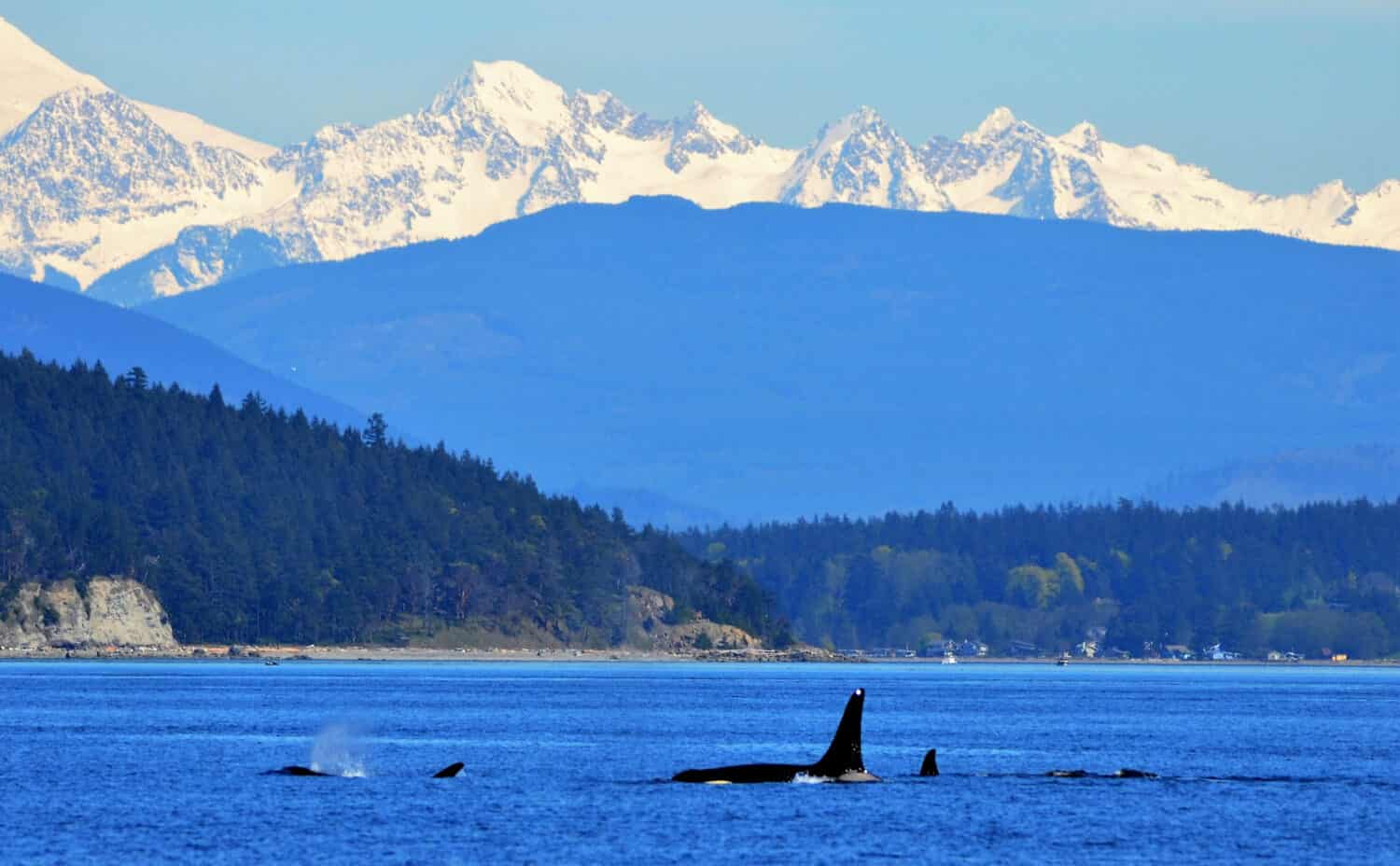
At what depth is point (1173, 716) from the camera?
7835 inches

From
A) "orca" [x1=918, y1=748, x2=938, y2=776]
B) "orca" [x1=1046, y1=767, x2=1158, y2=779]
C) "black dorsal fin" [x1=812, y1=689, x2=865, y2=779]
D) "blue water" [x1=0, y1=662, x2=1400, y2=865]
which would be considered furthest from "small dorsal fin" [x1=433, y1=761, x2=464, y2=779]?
"orca" [x1=1046, y1=767, x2=1158, y2=779]

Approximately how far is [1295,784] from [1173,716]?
7776 centimetres

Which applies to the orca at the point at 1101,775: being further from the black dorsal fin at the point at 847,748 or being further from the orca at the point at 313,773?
the orca at the point at 313,773

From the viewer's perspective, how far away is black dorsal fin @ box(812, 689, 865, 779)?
4102 inches

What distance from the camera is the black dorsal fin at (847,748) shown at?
104 metres

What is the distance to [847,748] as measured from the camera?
10894 cm

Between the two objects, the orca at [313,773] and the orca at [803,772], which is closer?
the orca at [803,772]

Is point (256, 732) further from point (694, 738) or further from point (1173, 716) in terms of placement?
point (1173, 716)

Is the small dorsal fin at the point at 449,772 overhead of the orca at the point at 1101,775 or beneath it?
beneath

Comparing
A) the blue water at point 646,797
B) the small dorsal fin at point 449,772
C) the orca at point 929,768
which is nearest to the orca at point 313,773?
the small dorsal fin at point 449,772

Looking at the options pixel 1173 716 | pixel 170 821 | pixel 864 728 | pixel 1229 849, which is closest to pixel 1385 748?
Result: pixel 864 728

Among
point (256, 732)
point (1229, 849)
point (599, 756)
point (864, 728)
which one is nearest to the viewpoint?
point (1229, 849)

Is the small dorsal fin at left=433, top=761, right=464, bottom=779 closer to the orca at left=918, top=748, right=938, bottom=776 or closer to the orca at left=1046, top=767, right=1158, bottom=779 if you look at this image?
the orca at left=918, top=748, right=938, bottom=776

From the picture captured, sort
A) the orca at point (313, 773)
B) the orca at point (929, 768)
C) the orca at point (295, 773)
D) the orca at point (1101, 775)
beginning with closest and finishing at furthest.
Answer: the orca at point (313, 773) → the orca at point (929, 768) → the orca at point (295, 773) → the orca at point (1101, 775)
